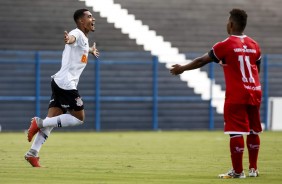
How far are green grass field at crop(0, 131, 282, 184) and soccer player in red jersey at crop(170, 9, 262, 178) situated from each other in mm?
463

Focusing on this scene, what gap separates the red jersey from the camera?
36.7 feet

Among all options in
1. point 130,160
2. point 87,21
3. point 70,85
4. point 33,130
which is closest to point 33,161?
point 33,130

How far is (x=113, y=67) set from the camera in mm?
26703

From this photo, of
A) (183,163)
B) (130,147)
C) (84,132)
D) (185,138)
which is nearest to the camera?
(183,163)

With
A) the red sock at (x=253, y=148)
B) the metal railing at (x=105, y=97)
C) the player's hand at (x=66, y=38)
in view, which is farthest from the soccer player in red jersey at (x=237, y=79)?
the metal railing at (x=105, y=97)

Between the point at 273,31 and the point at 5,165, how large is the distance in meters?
18.3

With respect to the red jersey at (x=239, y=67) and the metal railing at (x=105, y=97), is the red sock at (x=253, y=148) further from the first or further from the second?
the metal railing at (x=105, y=97)

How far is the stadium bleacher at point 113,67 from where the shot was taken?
25.8 meters

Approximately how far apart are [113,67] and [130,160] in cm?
1244

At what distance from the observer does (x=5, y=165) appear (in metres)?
12.9

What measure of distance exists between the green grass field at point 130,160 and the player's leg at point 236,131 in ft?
0.73

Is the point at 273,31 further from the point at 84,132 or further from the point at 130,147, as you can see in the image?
the point at 130,147

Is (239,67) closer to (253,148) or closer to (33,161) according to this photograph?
(253,148)

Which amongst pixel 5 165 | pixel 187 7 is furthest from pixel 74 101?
pixel 187 7
